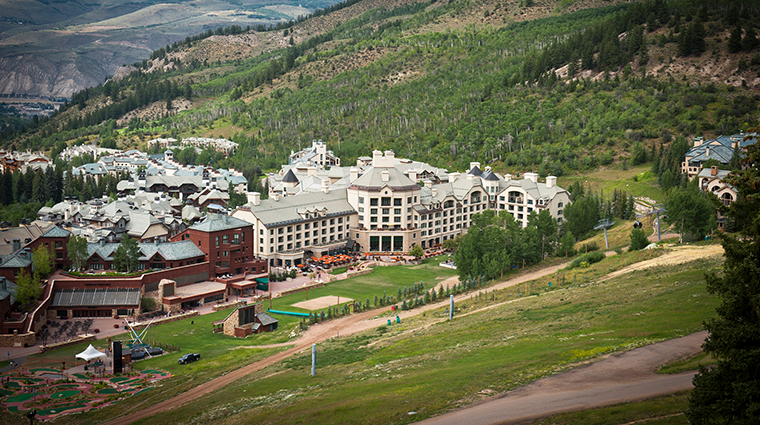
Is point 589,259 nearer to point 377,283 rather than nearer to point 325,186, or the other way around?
point 377,283

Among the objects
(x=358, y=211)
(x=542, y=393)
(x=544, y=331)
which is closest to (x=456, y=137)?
(x=358, y=211)

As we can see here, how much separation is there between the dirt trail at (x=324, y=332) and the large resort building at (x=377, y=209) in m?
28.9

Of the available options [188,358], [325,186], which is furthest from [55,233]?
[325,186]

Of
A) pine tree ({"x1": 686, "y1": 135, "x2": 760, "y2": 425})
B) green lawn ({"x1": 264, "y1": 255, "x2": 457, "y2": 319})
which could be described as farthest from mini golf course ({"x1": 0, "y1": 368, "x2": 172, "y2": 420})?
pine tree ({"x1": 686, "y1": 135, "x2": 760, "y2": 425})

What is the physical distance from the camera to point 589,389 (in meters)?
35.9

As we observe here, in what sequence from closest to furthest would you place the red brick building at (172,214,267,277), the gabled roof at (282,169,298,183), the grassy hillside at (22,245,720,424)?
the grassy hillside at (22,245,720,424) → the red brick building at (172,214,267,277) → the gabled roof at (282,169,298,183)

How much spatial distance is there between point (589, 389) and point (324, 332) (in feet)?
129

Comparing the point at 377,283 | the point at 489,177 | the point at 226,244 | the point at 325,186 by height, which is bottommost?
the point at 377,283

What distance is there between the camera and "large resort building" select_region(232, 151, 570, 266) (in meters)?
111

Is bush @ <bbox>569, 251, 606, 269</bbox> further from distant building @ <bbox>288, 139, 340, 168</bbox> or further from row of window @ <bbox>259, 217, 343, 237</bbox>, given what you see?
distant building @ <bbox>288, 139, 340, 168</bbox>

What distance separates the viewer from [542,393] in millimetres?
36344

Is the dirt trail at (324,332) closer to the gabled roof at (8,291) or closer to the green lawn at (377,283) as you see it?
the green lawn at (377,283)

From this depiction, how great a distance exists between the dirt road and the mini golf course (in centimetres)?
3074

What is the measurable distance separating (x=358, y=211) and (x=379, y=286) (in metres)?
29.6
